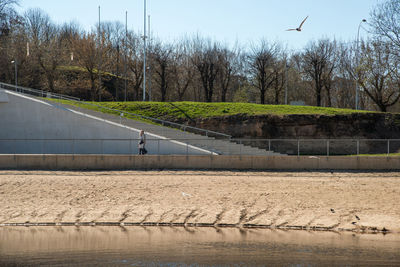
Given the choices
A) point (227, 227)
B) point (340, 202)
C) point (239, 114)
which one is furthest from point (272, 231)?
point (239, 114)

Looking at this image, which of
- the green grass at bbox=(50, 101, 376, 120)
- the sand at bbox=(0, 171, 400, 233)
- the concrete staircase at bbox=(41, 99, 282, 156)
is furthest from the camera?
the green grass at bbox=(50, 101, 376, 120)

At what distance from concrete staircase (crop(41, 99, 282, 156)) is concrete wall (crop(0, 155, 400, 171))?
1724 mm

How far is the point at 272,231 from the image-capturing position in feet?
50.6

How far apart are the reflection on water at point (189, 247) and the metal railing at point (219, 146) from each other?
11.4m

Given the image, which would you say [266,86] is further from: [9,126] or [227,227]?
[227,227]

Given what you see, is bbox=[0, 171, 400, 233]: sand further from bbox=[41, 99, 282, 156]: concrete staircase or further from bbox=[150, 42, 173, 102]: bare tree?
bbox=[150, 42, 173, 102]: bare tree

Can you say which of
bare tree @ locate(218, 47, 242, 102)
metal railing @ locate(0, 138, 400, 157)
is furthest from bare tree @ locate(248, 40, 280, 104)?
metal railing @ locate(0, 138, 400, 157)

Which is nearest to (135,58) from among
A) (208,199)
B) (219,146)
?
(219,146)

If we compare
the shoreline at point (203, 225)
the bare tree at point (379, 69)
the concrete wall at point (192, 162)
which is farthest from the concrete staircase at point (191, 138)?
the bare tree at point (379, 69)

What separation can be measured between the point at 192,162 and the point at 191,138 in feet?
22.1

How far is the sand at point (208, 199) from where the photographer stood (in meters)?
16.5

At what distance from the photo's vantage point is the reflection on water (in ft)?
40.3

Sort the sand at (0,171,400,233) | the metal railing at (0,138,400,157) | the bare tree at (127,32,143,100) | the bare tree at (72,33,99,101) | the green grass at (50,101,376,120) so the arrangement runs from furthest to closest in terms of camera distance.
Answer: the bare tree at (127,32,143,100), the bare tree at (72,33,99,101), the green grass at (50,101,376,120), the metal railing at (0,138,400,157), the sand at (0,171,400,233)

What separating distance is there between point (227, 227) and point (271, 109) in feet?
85.1
